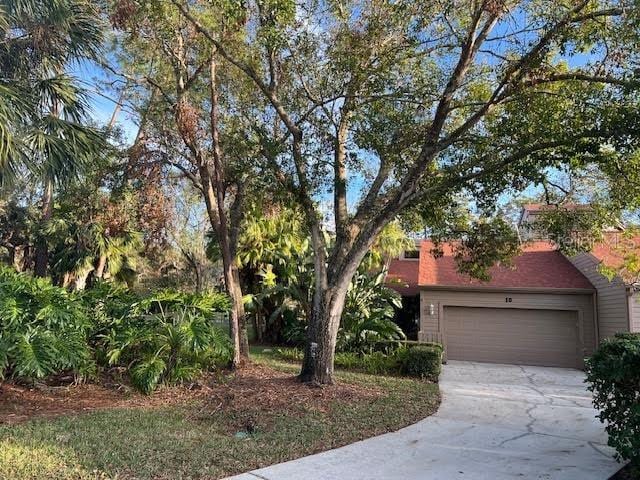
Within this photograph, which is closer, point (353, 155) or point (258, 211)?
point (353, 155)

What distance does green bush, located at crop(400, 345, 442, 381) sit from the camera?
11750 mm

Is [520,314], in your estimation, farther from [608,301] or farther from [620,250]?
[620,250]

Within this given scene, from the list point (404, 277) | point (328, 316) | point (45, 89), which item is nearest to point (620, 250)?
point (328, 316)

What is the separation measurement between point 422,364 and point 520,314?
658cm

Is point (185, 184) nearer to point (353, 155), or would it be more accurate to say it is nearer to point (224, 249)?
point (224, 249)

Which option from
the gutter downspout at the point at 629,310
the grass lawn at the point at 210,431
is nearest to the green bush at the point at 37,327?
the grass lawn at the point at 210,431

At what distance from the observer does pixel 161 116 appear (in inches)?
439

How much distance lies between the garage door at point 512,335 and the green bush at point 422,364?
539 cm

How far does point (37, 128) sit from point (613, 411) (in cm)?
972

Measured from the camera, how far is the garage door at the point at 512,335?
54.3ft

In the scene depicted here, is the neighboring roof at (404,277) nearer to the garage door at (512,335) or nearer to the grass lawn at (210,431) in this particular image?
the garage door at (512,335)

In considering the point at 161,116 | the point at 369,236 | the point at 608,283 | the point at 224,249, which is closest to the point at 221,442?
the point at 369,236

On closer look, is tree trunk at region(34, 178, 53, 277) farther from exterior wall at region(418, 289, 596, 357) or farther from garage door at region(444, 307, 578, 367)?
garage door at region(444, 307, 578, 367)

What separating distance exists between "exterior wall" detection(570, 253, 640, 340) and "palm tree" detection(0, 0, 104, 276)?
12.9m
